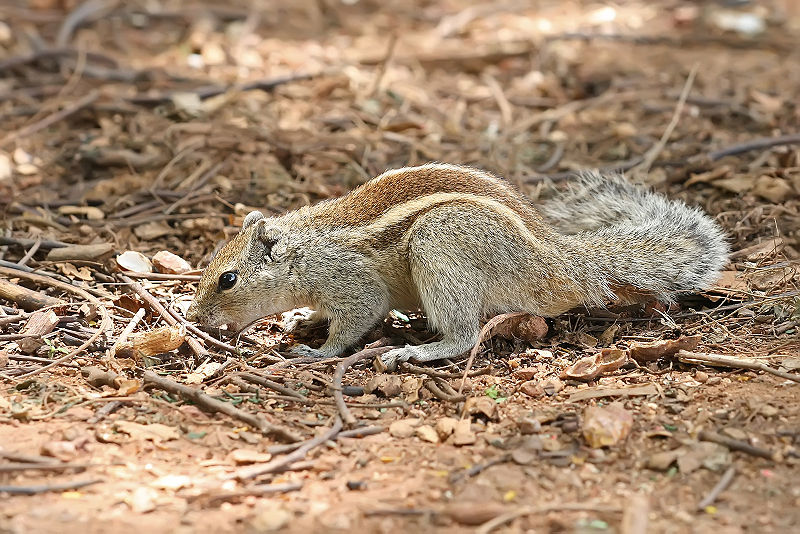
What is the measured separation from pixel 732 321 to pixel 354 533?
9.30 feet

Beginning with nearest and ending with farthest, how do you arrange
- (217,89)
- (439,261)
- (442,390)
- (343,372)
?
(442,390)
(343,372)
(439,261)
(217,89)

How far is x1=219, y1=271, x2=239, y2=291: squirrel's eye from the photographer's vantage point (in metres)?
5.36

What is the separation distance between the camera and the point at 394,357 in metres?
5.01

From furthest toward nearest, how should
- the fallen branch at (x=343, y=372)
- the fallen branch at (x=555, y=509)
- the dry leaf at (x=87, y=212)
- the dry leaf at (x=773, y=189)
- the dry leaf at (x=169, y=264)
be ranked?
the dry leaf at (x=87, y=212)
the dry leaf at (x=773, y=189)
the dry leaf at (x=169, y=264)
the fallen branch at (x=343, y=372)
the fallen branch at (x=555, y=509)

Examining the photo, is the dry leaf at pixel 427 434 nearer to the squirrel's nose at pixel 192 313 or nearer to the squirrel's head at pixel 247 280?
the squirrel's head at pixel 247 280

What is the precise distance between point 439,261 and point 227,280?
129 cm

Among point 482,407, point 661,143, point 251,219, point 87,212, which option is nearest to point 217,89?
point 87,212

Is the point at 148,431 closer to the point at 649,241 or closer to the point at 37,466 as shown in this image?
the point at 37,466

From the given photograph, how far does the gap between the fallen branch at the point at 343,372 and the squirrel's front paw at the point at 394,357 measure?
0.30ft

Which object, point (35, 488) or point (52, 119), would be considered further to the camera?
point (52, 119)

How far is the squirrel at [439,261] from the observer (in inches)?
200

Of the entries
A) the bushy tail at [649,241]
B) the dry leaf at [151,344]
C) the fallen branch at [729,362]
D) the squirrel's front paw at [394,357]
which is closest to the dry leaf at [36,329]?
the dry leaf at [151,344]

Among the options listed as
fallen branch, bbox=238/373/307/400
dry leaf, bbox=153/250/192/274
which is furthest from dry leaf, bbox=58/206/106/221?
fallen branch, bbox=238/373/307/400

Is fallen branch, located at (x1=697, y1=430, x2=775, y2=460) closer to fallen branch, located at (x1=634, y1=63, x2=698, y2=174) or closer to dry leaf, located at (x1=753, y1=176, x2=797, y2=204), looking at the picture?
dry leaf, located at (x1=753, y1=176, x2=797, y2=204)
